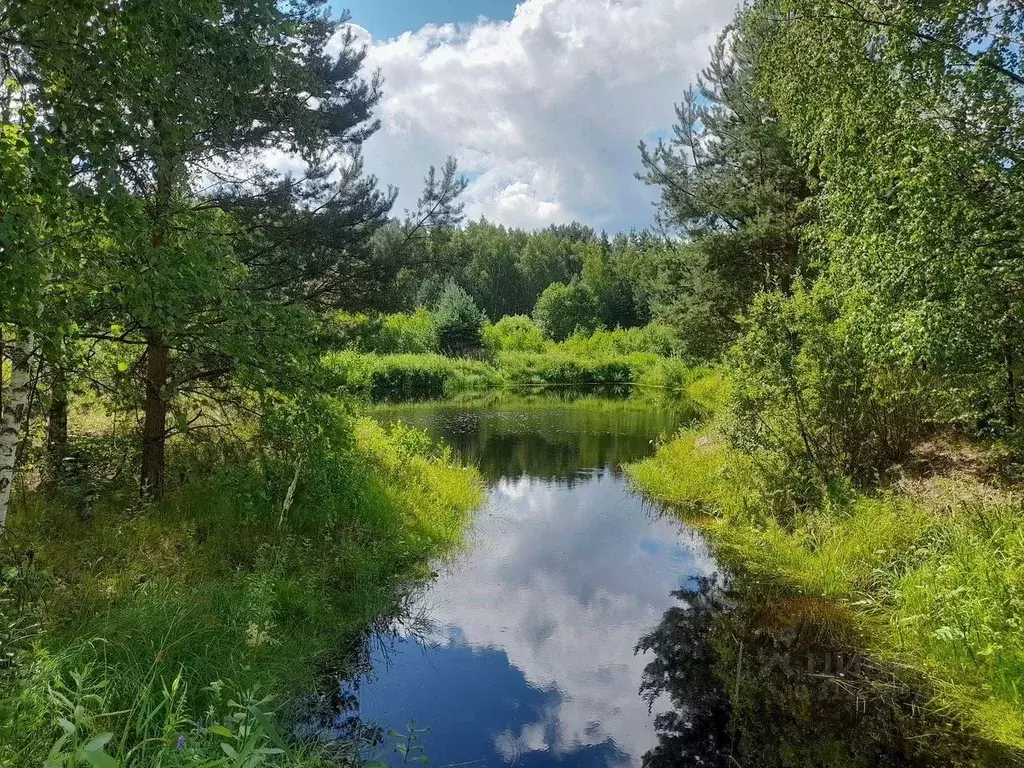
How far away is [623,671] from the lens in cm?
613

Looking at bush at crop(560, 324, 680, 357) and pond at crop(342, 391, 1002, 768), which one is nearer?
pond at crop(342, 391, 1002, 768)

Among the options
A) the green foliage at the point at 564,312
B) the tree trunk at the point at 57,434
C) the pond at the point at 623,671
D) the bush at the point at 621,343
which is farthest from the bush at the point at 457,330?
the tree trunk at the point at 57,434

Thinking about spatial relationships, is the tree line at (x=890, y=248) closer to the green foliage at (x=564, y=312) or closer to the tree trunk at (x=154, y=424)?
the tree trunk at (x=154, y=424)

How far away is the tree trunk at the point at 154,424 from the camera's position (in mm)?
6988

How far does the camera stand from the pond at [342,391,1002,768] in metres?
4.85

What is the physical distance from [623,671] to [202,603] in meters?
3.80

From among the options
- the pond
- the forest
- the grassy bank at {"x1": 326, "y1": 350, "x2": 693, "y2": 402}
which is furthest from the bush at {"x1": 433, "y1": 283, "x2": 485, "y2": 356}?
the pond

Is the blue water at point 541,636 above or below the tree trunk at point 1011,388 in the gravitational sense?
below

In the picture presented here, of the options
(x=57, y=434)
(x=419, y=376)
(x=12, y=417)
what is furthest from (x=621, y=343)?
(x=12, y=417)

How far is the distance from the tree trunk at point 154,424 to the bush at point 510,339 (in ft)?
113

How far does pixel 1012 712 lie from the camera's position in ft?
15.4

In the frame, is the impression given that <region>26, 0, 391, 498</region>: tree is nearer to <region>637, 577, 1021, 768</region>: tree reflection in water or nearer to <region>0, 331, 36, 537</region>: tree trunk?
<region>0, 331, 36, 537</region>: tree trunk

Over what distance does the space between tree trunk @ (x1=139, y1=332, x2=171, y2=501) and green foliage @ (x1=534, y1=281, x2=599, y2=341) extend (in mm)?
47281

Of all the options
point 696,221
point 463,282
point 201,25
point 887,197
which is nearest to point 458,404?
point 696,221
